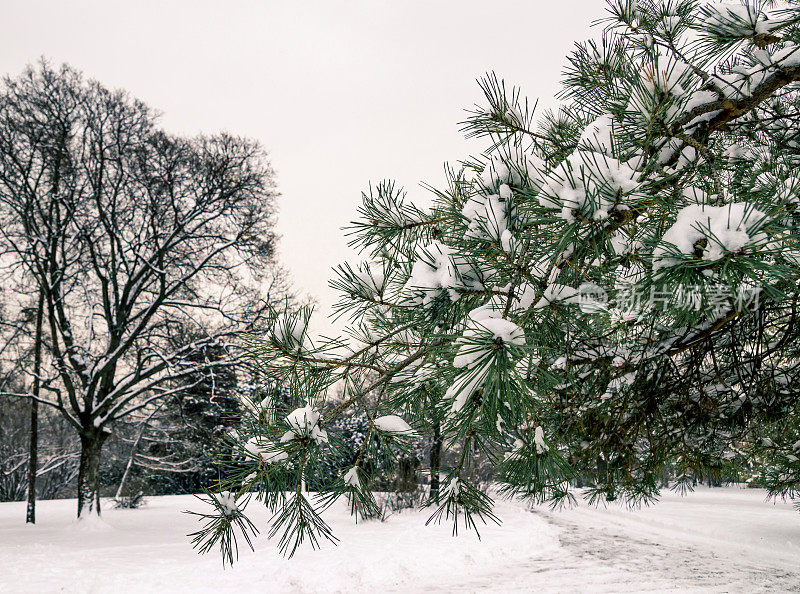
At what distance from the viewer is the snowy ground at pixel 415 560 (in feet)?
20.5

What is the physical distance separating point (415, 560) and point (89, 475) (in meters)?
7.87

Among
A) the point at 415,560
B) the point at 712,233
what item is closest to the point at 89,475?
the point at 415,560

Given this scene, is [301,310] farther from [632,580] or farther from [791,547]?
[791,547]

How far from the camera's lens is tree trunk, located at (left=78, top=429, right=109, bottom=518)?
33.9 feet

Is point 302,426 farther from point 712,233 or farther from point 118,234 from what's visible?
point 118,234

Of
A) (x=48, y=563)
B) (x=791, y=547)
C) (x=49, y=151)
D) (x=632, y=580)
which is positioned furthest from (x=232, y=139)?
(x=791, y=547)

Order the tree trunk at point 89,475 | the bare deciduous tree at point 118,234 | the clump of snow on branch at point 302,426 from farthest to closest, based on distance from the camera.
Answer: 1. the bare deciduous tree at point 118,234
2. the tree trunk at point 89,475
3. the clump of snow on branch at point 302,426

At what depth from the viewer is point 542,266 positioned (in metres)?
1.36

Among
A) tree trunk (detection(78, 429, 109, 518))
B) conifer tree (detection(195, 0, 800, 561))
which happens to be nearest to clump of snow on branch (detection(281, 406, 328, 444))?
conifer tree (detection(195, 0, 800, 561))

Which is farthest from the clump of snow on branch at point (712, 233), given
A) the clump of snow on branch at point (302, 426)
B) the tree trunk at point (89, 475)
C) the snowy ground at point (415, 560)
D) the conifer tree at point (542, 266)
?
the tree trunk at point (89, 475)

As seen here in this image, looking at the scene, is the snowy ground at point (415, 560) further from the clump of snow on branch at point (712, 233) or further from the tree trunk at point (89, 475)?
the clump of snow on branch at point (712, 233)

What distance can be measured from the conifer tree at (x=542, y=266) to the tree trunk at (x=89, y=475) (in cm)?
1140

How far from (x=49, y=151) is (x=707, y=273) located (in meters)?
13.6

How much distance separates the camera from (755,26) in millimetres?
1476
